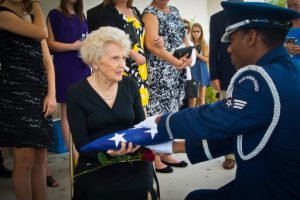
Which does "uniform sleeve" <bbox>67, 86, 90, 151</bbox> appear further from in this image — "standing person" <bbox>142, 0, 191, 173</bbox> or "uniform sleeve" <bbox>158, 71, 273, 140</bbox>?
"standing person" <bbox>142, 0, 191, 173</bbox>

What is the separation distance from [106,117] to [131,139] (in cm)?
63

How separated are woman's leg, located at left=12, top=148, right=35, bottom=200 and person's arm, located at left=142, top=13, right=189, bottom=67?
1.60m

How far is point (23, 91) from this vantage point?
234cm

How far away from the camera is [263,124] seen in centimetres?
129

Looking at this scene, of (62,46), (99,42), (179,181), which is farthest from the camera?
(179,181)

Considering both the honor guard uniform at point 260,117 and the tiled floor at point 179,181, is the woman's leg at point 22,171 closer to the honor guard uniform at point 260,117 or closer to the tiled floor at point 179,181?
the tiled floor at point 179,181

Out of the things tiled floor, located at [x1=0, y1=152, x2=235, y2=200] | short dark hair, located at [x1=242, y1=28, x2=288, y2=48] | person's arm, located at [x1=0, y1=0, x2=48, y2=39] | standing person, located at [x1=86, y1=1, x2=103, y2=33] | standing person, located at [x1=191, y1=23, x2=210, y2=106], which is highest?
standing person, located at [x1=86, y1=1, x2=103, y2=33]

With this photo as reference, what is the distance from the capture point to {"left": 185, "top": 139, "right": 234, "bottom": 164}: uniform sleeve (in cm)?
164

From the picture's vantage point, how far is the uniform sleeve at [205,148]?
1636 millimetres

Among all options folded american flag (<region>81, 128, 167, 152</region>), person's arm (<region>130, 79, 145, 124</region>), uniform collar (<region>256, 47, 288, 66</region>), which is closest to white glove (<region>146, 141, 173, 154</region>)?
folded american flag (<region>81, 128, 167, 152</region>)

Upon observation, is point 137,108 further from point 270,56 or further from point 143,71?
point 270,56

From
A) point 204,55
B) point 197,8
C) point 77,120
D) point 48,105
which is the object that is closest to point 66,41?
point 48,105

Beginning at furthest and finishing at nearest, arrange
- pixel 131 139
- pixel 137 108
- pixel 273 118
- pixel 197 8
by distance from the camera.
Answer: pixel 197 8
pixel 137 108
pixel 131 139
pixel 273 118

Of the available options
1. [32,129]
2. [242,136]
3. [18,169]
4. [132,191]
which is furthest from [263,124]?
[18,169]
